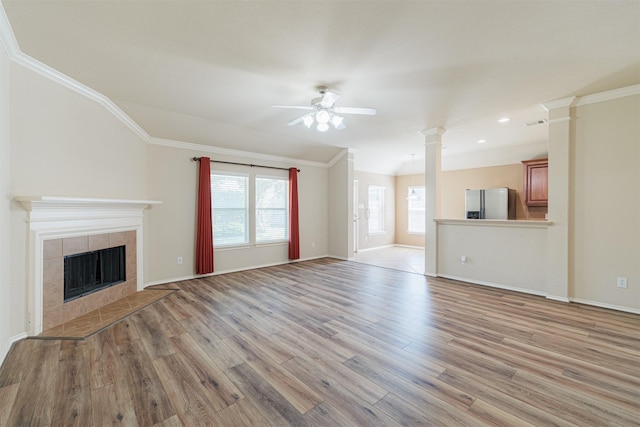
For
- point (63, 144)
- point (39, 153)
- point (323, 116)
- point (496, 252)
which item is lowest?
point (496, 252)

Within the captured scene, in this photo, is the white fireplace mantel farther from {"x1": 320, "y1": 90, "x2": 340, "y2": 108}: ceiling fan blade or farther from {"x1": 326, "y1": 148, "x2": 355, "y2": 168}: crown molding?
{"x1": 326, "y1": 148, "x2": 355, "y2": 168}: crown molding

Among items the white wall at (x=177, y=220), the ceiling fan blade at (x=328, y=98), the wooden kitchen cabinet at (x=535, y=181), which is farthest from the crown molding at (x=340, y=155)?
the wooden kitchen cabinet at (x=535, y=181)

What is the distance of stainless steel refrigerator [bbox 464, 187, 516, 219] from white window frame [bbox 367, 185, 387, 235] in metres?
2.62

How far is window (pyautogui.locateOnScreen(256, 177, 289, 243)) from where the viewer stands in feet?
19.2

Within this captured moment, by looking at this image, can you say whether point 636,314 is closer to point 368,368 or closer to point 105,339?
point 368,368

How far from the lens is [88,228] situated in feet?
10.6

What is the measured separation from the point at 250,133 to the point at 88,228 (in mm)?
2886

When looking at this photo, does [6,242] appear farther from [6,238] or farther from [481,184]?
[481,184]

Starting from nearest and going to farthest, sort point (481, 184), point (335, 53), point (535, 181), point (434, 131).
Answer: point (335, 53)
point (434, 131)
point (535, 181)
point (481, 184)

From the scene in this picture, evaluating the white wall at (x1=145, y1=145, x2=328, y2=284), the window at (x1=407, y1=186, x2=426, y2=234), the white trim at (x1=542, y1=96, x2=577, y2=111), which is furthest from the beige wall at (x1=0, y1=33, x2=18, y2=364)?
the window at (x1=407, y1=186, x2=426, y2=234)

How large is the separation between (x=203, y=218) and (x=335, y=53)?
12.0 feet

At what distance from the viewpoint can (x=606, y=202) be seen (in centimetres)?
340

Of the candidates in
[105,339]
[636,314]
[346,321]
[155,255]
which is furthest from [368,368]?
[155,255]

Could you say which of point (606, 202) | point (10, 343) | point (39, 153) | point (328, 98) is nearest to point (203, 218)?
point (39, 153)
